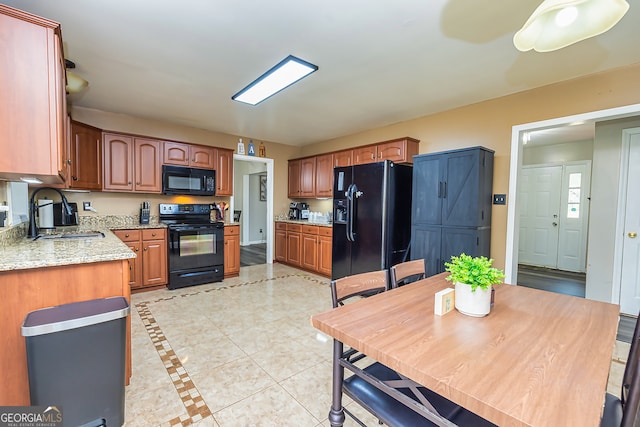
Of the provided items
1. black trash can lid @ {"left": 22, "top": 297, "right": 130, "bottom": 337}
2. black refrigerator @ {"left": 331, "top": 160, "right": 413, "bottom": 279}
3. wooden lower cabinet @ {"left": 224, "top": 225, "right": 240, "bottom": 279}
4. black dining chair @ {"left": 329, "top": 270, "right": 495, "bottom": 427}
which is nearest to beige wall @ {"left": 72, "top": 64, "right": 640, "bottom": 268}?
black refrigerator @ {"left": 331, "top": 160, "right": 413, "bottom": 279}

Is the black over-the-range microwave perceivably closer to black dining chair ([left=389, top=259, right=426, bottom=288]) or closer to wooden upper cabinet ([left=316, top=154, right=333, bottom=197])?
wooden upper cabinet ([left=316, top=154, right=333, bottom=197])

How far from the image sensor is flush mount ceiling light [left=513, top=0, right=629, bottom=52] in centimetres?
106

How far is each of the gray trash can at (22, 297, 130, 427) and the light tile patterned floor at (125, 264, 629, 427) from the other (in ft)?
0.98

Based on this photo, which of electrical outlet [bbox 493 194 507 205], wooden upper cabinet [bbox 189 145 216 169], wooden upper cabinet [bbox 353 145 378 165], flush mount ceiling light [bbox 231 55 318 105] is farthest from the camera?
wooden upper cabinet [bbox 189 145 216 169]

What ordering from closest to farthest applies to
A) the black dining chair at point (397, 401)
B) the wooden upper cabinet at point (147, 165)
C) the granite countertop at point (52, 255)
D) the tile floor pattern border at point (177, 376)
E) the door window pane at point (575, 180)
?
the black dining chair at point (397, 401) → the granite countertop at point (52, 255) → the tile floor pattern border at point (177, 376) → the wooden upper cabinet at point (147, 165) → the door window pane at point (575, 180)

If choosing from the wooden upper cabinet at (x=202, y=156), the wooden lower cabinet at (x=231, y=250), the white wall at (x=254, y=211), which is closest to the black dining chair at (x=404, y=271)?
the wooden lower cabinet at (x=231, y=250)

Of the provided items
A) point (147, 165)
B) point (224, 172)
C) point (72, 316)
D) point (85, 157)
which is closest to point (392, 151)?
point (224, 172)

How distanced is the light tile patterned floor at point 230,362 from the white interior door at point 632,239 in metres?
0.96

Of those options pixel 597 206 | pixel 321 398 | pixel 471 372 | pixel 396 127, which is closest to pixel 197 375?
pixel 321 398

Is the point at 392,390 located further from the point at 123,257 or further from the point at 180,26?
the point at 180,26

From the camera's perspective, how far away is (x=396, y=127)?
4.30 meters

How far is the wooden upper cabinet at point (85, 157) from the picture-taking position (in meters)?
3.26

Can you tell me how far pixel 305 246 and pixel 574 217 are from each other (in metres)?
5.00

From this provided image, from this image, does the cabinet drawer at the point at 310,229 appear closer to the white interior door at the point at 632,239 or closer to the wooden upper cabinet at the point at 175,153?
the wooden upper cabinet at the point at 175,153
